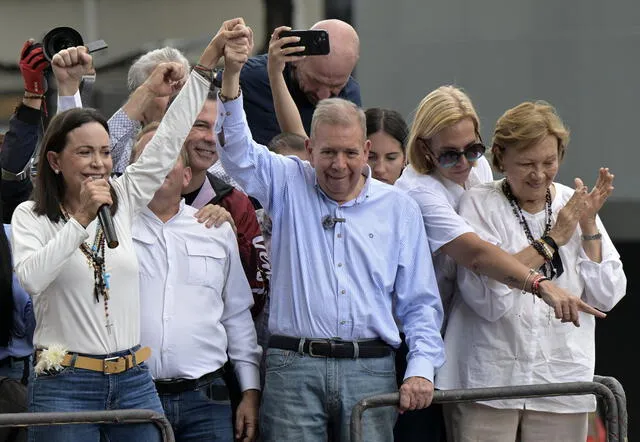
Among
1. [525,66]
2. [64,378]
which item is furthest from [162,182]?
[525,66]

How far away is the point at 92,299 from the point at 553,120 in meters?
1.80

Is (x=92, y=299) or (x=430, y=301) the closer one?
(x=92, y=299)

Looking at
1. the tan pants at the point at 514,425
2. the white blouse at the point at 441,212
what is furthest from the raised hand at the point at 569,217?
the tan pants at the point at 514,425

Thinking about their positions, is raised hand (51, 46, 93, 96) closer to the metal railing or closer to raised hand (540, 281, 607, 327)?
raised hand (540, 281, 607, 327)

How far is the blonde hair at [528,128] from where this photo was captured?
4906 millimetres

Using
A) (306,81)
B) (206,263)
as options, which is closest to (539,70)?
(306,81)

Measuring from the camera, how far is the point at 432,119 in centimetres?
503

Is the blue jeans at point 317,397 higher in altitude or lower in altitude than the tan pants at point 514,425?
higher

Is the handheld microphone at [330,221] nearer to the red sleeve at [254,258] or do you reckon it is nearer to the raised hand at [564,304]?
the red sleeve at [254,258]

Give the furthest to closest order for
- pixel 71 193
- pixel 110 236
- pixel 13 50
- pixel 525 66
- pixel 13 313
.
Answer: pixel 13 50
pixel 525 66
pixel 13 313
pixel 71 193
pixel 110 236

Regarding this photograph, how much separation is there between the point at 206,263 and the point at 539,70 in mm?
5380

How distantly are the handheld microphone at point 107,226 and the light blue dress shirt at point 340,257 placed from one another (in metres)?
0.60

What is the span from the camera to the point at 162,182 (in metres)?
4.68

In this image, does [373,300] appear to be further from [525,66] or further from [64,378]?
[525,66]
